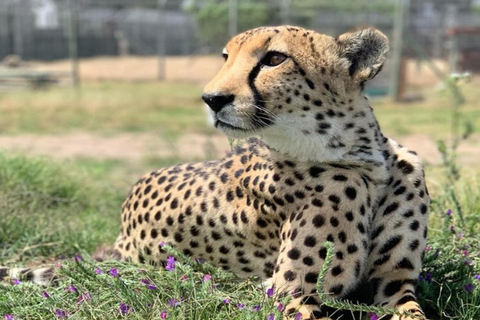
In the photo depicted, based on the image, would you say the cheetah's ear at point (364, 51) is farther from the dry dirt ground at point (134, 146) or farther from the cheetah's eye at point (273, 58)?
the dry dirt ground at point (134, 146)

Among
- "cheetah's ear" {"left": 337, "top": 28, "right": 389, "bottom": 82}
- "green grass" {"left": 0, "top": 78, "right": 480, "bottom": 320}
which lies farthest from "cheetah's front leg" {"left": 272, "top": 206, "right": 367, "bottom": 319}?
"cheetah's ear" {"left": 337, "top": 28, "right": 389, "bottom": 82}

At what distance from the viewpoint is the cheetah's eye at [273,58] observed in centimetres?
212

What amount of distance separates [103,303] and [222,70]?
2.86ft

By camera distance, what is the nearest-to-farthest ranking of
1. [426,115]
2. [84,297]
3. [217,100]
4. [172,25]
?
[217,100]
[84,297]
[426,115]
[172,25]

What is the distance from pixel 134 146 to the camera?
25.2 feet

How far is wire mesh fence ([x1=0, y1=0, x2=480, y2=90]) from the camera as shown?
1433 cm

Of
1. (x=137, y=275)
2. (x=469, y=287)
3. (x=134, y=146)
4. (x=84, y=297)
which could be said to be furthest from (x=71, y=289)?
(x=134, y=146)

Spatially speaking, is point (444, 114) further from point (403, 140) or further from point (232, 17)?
point (232, 17)

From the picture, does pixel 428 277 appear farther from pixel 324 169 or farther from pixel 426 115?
pixel 426 115

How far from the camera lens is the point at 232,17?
13.1 m

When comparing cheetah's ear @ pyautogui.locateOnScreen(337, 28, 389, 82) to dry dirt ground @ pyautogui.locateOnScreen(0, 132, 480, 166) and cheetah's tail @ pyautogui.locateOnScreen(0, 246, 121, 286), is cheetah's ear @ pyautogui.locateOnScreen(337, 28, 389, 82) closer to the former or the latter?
cheetah's tail @ pyautogui.locateOnScreen(0, 246, 121, 286)

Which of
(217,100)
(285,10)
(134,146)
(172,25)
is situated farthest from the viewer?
(172,25)

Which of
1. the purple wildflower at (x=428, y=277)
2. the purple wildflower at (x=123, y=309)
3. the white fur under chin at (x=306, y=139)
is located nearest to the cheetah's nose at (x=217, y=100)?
the white fur under chin at (x=306, y=139)

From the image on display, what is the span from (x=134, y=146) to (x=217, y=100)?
580 cm
